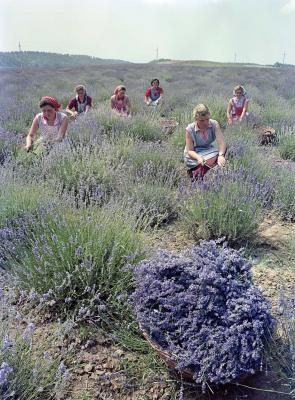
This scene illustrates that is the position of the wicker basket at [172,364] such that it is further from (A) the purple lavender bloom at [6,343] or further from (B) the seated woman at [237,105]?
(B) the seated woman at [237,105]

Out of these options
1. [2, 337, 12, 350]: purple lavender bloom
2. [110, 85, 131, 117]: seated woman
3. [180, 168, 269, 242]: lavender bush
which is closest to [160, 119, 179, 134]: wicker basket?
[110, 85, 131, 117]: seated woman

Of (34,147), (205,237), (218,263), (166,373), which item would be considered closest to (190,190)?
(205,237)

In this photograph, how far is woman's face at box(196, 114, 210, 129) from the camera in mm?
4873

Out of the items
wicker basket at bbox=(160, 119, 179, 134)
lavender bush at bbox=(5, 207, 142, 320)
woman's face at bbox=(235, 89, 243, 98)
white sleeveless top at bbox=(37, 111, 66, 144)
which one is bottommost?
lavender bush at bbox=(5, 207, 142, 320)

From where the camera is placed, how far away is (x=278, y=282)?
9.73ft

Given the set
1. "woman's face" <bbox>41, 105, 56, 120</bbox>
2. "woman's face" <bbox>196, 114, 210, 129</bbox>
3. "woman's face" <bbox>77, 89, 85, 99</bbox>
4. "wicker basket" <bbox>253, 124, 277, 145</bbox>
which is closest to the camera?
"woman's face" <bbox>196, 114, 210, 129</bbox>

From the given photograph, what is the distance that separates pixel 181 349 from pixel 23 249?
138cm

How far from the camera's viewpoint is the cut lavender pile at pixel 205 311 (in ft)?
6.41

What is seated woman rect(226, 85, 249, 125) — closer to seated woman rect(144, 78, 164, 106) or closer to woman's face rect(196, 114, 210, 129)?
seated woman rect(144, 78, 164, 106)

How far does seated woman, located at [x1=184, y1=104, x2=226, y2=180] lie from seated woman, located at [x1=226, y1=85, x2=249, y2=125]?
3.09 metres

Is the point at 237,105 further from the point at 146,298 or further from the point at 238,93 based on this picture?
the point at 146,298

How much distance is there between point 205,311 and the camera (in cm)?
212

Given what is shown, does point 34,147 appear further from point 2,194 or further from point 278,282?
point 278,282

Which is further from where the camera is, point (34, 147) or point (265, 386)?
point (34, 147)
